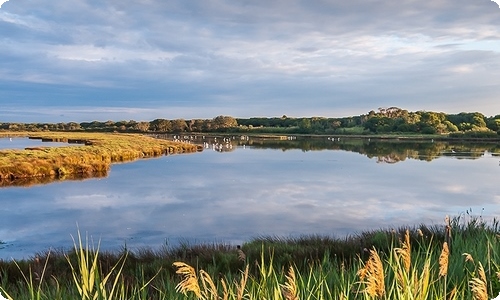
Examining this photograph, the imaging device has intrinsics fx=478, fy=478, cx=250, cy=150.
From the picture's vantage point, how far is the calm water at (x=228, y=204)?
46.6ft

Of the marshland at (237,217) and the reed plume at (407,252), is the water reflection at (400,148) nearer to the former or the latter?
the marshland at (237,217)

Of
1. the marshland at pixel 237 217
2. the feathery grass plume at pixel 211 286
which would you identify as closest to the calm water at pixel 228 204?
the marshland at pixel 237 217

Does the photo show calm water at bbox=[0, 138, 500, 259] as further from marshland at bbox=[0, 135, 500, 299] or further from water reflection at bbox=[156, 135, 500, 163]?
water reflection at bbox=[156, 135, 500, 163]

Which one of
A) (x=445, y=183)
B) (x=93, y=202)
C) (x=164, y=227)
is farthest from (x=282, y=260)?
(x=445, y=183)

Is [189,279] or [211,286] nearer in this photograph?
[189,279]

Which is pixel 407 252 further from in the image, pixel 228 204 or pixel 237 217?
pixel 228 204

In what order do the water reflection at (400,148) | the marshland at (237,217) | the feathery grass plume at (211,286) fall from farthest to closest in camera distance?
the water reflection at (400,148), the marshland at (237,217), the feathery grass plume at (211,286)

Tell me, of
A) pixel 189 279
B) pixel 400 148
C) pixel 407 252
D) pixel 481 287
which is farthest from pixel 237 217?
pixel 400 148

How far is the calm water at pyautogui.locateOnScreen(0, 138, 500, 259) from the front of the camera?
14219 mm

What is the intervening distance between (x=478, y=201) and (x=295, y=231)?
375 inches

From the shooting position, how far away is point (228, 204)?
1966cm

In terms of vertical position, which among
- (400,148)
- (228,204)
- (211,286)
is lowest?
(228,204)

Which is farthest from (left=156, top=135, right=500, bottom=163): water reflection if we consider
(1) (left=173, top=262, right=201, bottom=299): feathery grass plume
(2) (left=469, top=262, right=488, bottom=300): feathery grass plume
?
(1) (left=173, top=262, right=201, bottom=299): feathery grass plume

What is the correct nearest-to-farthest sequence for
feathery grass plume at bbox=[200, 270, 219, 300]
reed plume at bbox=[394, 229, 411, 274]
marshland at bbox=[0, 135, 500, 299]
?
feathery grass plume at bbox=[200, 270, 219, 300] < reed plume at bbox=[394, 229, 411, 274] < marshland at bbox=[0, 135, 500, 299]
